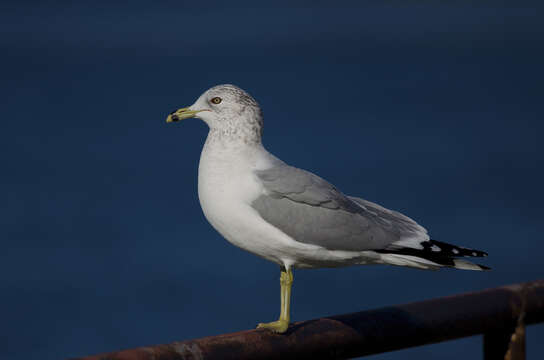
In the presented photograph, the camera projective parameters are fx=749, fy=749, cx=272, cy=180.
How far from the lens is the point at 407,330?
77.4 inches

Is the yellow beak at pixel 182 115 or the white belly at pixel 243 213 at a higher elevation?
the yellow beak at pixel 182 115

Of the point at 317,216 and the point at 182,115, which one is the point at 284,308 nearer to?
the point at 317,216

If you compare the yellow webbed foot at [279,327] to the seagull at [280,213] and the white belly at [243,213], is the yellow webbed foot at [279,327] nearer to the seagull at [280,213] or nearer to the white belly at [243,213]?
the seagull at [280,213]

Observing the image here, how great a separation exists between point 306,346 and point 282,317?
11.5 inches

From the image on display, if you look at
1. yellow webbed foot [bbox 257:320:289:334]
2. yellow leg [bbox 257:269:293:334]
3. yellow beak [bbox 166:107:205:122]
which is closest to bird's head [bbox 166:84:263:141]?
yellow beak [bbox 166:107:205:122]

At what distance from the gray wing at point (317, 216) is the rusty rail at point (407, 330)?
369 mm

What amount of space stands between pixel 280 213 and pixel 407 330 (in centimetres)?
57

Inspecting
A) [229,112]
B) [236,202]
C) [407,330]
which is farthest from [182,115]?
[407,330]

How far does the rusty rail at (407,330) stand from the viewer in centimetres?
187

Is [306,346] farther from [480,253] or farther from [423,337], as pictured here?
[480,253]

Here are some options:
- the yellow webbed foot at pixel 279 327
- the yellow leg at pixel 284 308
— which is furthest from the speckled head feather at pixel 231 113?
the yellow webbed foot at pixel 279 327

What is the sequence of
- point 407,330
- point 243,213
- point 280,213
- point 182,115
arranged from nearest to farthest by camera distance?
point 407,330 → point 243,213 → point 280,213 → point 182,115

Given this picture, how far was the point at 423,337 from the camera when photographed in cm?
199

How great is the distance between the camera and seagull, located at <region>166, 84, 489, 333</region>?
2.21 meters
